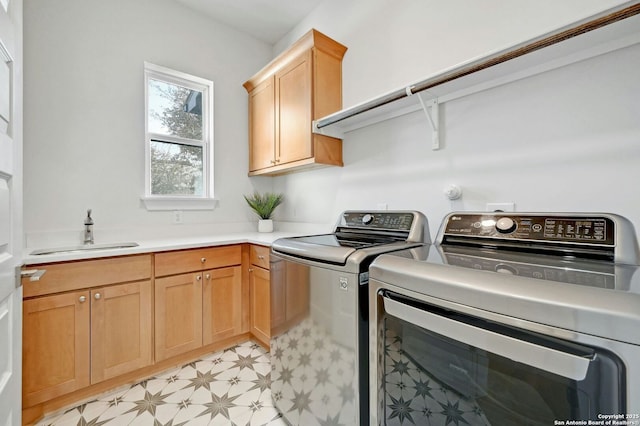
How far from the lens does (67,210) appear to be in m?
2.03

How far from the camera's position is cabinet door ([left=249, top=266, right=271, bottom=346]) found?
2.11 m

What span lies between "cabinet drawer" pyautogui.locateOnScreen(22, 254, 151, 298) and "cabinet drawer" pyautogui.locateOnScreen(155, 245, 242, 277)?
0.08 meters

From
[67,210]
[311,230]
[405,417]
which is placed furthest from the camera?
[311,230]

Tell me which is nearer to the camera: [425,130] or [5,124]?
[5,124]

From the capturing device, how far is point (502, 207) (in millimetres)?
1427

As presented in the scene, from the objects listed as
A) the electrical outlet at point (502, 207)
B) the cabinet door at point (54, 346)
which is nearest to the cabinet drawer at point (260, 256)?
the cabinet door at point (54, 346)

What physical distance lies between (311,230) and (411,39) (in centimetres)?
168

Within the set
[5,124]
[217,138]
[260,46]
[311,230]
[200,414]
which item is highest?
[260,46]

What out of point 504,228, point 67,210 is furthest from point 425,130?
point 67,210

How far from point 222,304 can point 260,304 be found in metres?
0.30

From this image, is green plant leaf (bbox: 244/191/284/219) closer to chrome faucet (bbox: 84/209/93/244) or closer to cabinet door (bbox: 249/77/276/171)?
cabinet door (bbox: 249/77/276/171)

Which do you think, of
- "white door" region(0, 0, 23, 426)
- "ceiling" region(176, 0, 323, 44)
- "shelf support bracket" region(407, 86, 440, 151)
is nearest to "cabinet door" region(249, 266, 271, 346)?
"white door" region(0, 0, 23, 426)

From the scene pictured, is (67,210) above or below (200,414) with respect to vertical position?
above

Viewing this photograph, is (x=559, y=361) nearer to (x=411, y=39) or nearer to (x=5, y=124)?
(x=5, y=124)
